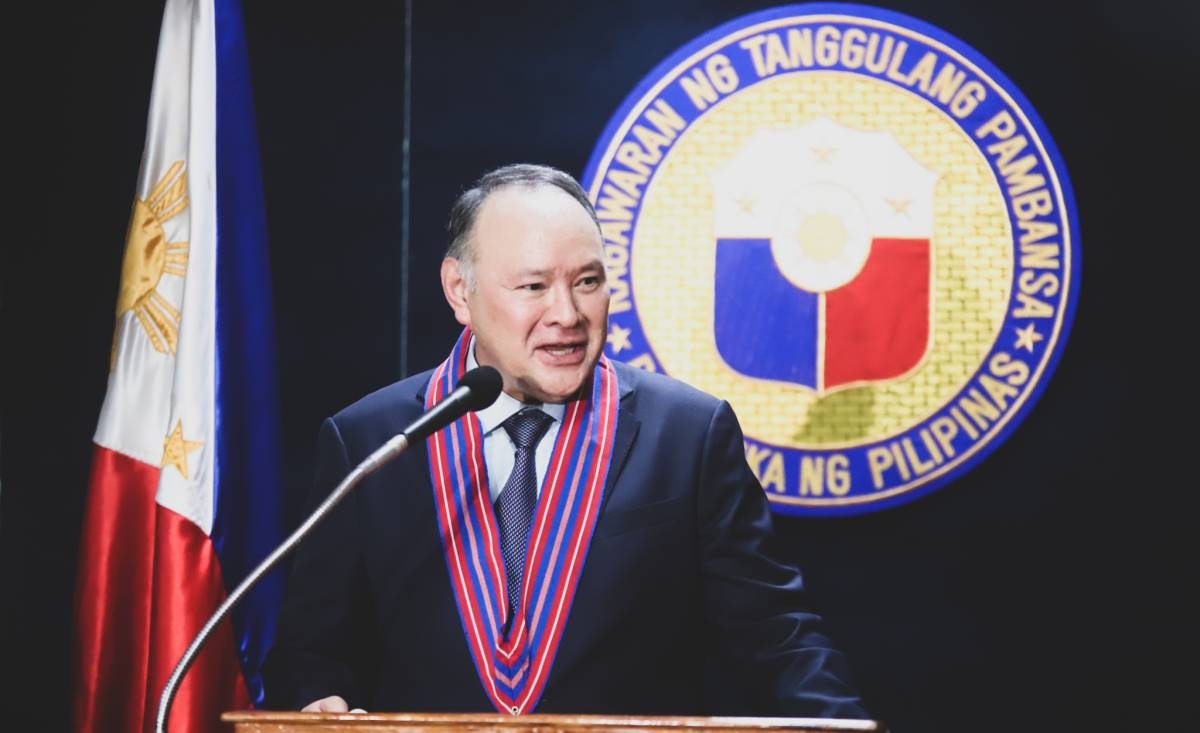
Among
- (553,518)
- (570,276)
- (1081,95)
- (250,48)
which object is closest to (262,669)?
(553,518)

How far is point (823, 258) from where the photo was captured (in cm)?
275

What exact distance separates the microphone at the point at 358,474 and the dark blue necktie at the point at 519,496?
0.34m

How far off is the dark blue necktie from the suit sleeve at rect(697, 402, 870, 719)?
0.25m

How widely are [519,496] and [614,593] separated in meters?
0.19

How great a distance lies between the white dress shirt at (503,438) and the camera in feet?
6.12

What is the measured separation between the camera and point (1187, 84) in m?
2.74

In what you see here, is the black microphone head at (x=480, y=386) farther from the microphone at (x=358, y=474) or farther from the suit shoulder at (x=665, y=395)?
the suit shoulder at (x=665, y=395)

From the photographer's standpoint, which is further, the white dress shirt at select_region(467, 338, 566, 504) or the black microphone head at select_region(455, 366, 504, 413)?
the white dress shirt at select_region(467, 338, 566, 504)

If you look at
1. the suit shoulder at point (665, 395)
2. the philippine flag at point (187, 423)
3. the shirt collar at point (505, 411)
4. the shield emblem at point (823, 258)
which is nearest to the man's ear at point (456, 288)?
the shirt collar at point (505, 411)

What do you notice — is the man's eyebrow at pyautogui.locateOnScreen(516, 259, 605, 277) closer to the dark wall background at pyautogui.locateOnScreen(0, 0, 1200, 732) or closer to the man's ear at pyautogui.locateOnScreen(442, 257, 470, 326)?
the man's ear at pyautogui.locateOnScreen(442, 257, 470, 326)

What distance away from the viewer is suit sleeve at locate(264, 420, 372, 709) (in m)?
1.81

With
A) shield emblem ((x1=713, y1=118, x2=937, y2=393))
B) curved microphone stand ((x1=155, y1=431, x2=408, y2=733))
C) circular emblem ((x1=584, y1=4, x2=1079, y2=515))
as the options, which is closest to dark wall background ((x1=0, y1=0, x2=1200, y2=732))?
circular emblem ((x1=584, y1=4, x2=1079, y2=515))

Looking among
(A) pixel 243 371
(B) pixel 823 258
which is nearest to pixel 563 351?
(A) pixel 243 371

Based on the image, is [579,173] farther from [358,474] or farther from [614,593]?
[358,474]
